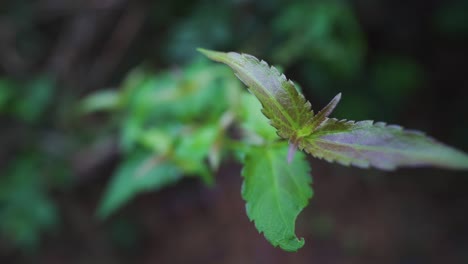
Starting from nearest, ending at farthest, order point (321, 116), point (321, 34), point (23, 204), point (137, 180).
Answer: point (321, 116)
point (137, 180)
point (321, 34)
point (23, 204)

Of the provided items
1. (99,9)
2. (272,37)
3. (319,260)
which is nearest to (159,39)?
(99,9)

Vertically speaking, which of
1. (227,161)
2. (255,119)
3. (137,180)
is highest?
(227,161)

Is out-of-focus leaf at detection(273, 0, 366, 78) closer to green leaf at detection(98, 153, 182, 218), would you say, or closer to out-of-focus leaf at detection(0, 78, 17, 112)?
green leaf at detection(98, 153, 182, 218)

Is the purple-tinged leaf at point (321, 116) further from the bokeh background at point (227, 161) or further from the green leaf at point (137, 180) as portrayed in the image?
the bokeh background at point (227, 161)

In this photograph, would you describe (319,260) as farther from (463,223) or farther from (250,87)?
(250,87)

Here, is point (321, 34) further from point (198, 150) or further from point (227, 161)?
point (227, 161)

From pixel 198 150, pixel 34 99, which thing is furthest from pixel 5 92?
pixel 198 150
